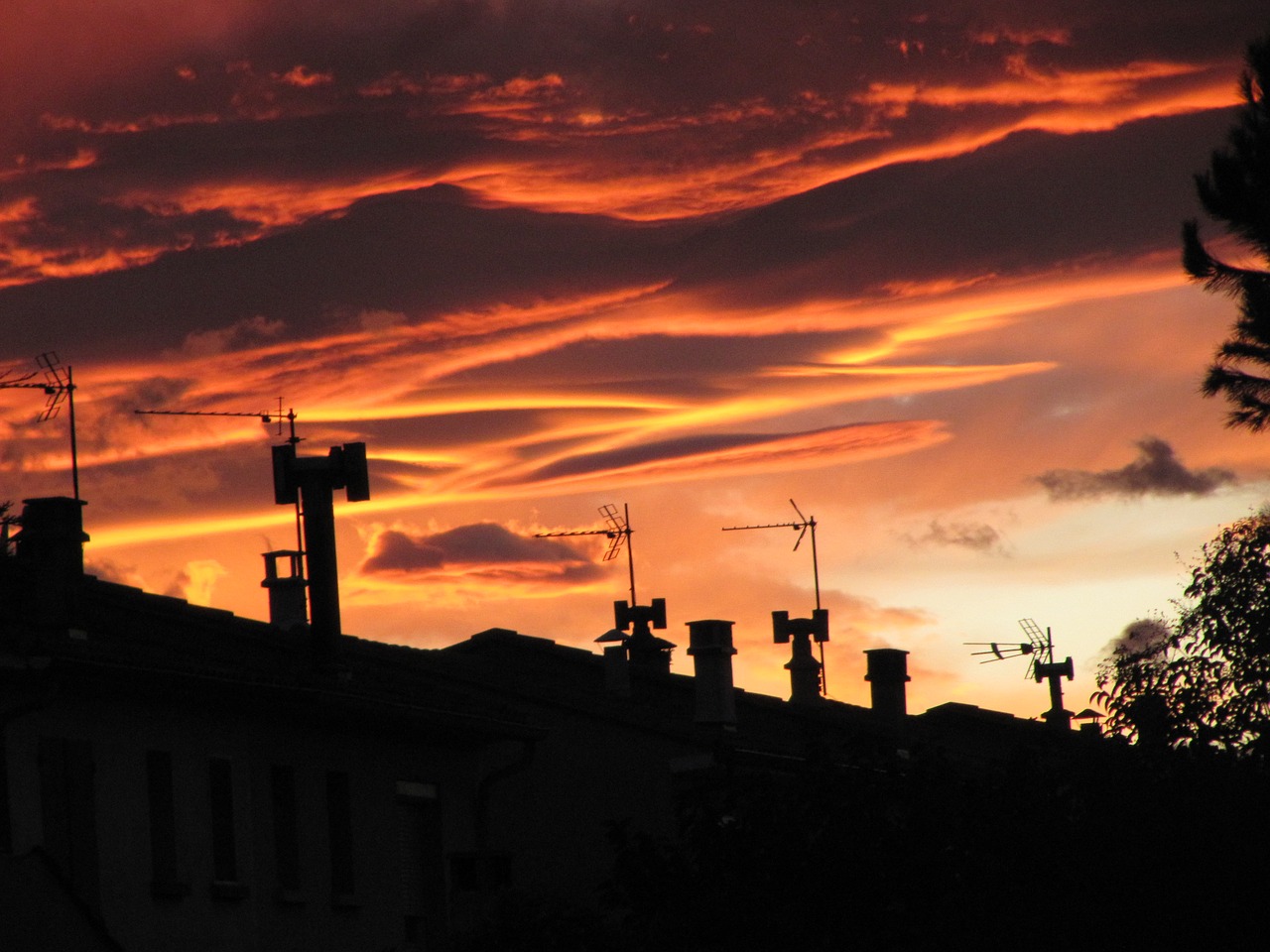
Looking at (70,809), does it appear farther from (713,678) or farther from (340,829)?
(713,678)

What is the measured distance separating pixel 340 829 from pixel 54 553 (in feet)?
14.9

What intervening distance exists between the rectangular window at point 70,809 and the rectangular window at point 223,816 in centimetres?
215

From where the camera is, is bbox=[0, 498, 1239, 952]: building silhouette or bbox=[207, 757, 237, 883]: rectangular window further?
bbox=[207, 757, 237, 883]: rectangular window

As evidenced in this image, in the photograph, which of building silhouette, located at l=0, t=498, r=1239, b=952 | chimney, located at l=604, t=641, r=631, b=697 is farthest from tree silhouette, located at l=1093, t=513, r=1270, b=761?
chimney, located at l=604, t=641, r=631, b=697

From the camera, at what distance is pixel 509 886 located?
23922mm

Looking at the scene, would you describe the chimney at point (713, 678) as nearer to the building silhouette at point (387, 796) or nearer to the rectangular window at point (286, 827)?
the building silhouette at point (387, 796)

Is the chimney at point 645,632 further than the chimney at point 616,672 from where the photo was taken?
Yes

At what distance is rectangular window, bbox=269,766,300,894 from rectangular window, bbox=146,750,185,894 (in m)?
1.86

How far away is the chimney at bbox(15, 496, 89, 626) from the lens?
20.7m

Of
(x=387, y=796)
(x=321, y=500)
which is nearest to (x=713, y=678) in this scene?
(x=321, y=500)

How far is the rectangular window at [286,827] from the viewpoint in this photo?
2191 cm

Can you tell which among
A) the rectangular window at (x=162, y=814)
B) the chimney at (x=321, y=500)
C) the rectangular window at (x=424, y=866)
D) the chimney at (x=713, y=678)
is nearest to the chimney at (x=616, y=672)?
Answer: the chimney at (x=713, y=678)

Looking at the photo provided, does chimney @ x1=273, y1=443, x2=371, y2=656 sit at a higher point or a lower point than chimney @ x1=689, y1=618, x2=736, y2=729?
higher

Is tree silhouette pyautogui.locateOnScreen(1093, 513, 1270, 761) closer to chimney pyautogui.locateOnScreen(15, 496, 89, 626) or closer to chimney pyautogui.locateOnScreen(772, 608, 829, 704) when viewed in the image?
chimney pyautogui.locateOnScreen(15, 496, 89, 626)
